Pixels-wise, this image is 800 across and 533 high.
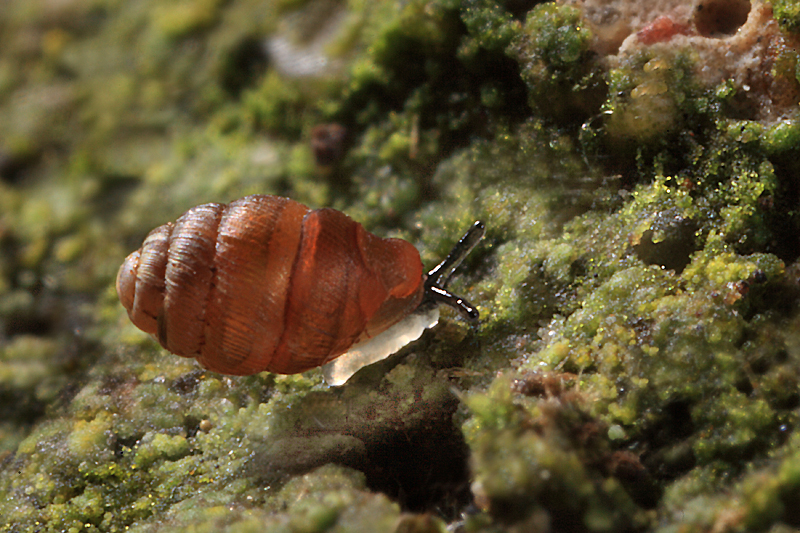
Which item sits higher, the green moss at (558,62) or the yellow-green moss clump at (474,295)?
the green moss at (558,62)

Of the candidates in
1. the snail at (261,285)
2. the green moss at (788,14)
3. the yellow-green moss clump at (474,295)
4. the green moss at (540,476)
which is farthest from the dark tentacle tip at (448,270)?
the green moss at (788,14)

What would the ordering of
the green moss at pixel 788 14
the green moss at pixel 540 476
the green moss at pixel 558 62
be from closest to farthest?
the green moss at pixel 540 476
the green moss at pixel 788 14
the green moss at pixel 558 62

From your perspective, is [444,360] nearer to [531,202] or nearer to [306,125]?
[531,202]

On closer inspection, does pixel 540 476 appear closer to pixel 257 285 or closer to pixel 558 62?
pixel 257 285

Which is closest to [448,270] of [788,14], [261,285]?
[261,285]

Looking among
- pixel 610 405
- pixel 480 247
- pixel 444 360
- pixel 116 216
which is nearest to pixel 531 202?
→ pixel 480 247

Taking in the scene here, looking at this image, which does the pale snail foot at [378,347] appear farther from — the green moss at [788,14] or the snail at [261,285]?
the green moss at [788,14]
